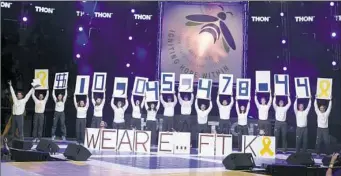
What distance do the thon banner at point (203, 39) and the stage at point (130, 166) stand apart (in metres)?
3.02

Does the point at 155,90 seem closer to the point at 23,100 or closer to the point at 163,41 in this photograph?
the point at 163,41

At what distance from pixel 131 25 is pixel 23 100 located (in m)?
3.94

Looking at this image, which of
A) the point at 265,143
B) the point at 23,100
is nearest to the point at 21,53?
the point at 23,100

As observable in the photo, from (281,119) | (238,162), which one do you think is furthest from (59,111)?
(238,162)

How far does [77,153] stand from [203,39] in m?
5.95

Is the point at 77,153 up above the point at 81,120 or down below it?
below

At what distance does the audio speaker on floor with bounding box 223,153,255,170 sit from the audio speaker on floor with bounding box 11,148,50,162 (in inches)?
120

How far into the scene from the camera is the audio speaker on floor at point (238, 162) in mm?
6840

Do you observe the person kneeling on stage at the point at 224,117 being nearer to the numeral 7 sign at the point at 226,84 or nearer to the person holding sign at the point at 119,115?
the numeral 7 sign at the point at 226,84

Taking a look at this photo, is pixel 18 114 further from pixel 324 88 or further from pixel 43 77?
pixel 324 88

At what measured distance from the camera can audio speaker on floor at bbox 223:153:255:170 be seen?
6.84 meters

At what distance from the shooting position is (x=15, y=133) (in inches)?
403

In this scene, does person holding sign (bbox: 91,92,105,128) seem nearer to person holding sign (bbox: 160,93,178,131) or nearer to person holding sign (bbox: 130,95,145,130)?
person holding sign (bbox: 130,95,145,130)

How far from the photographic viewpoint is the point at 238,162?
6867 mm
